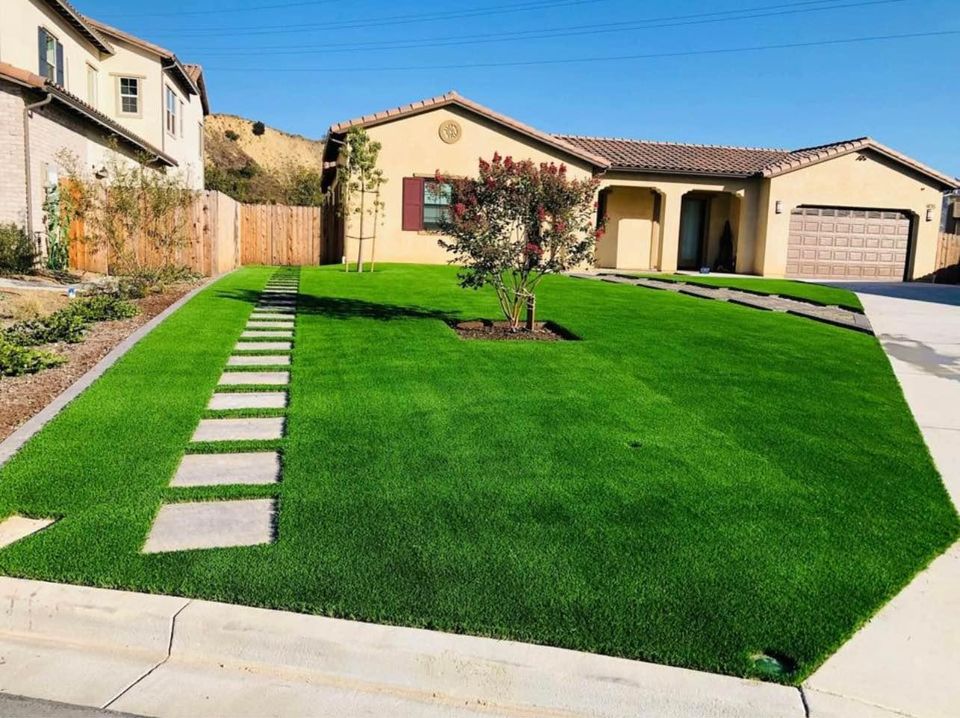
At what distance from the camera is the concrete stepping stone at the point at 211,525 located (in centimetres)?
404

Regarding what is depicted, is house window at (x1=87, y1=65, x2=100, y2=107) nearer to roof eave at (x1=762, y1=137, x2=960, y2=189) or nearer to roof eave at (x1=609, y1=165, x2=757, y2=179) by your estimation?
roof eave at (x1=609, y1=165, x2=757, y2=179)

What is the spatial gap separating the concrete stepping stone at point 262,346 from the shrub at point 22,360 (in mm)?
1687

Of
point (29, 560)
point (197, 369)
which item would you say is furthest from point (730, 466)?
point (197, 369)

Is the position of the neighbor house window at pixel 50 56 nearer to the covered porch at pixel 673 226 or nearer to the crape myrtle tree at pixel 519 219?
the crape myrtle tree at pixel 519 219

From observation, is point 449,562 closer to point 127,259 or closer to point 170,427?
point 170,427

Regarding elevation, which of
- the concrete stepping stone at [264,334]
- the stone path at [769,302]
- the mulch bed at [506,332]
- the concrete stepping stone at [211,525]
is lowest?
the concrete stepping stone at [211,525]

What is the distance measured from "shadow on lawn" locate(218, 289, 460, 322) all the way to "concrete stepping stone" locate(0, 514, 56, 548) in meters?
7.03

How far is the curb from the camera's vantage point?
17.1ft

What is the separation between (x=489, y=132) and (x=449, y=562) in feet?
66.7

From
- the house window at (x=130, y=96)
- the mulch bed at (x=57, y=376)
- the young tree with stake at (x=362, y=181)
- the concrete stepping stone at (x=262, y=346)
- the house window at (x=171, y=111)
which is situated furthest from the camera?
the house window at (x=171, y=111)

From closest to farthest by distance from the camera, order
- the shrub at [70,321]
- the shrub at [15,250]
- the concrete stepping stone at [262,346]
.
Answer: the concrete stepping stone at [262,346] → the shrub at [70,321] → the shrub at [15,250]

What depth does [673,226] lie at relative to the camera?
975 inches

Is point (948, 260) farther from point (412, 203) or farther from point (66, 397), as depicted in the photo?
point (66, 397)

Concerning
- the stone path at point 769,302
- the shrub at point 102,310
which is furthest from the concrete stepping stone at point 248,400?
the stone path at point 769,302
